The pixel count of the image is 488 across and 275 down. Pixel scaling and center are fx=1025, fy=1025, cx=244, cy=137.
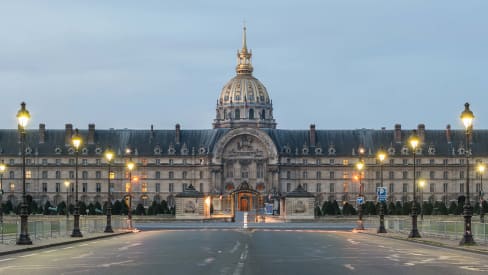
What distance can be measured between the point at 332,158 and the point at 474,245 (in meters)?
129

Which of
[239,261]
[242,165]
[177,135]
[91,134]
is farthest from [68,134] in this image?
[239,261]

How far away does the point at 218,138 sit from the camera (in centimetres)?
17425

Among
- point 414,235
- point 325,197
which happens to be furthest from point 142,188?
point 414,235

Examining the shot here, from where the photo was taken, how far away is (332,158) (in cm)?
17238

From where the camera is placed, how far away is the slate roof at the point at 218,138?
558 ft

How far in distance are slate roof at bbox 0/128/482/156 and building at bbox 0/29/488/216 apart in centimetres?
17

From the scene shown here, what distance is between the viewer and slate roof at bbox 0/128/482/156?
558ft

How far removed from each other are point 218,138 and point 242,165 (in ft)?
21.2

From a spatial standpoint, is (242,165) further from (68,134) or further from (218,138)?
(68,134)

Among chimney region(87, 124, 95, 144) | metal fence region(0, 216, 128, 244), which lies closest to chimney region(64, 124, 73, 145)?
chimney region(87, 124, 95, 144)

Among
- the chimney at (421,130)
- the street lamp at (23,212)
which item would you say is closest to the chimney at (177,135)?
the chimney at (421,130)

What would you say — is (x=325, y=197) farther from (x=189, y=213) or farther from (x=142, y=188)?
(x=189, y=213)

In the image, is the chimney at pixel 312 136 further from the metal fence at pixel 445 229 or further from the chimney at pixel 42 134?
the metal fence at pixel 445 229

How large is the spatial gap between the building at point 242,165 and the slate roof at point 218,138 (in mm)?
169
